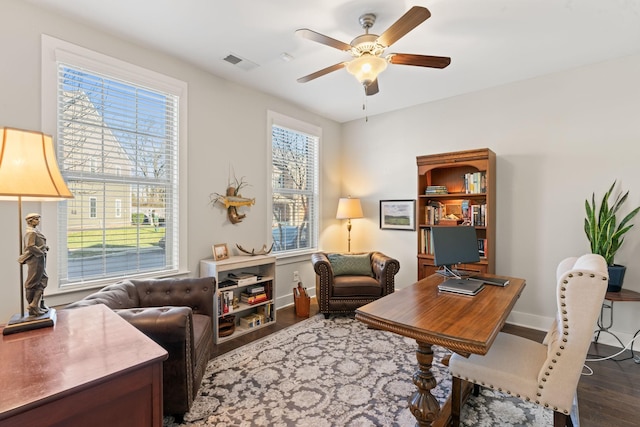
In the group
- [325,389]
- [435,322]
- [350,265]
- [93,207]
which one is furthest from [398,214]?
[93,207]

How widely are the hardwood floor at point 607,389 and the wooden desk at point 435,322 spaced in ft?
3.04

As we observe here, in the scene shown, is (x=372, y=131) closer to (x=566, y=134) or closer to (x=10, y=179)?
(x=566, y=134)

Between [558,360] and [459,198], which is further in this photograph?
[459,198]

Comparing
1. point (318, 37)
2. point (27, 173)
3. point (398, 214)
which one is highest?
point (318, 37)

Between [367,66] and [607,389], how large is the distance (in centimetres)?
299

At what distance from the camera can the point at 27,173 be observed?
1.21 meters

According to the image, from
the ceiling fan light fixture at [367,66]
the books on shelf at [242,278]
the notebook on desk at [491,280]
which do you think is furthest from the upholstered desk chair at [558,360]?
the books on shelf at [242,278]

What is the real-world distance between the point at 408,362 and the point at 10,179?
2.80m

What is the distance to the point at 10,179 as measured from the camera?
117cm

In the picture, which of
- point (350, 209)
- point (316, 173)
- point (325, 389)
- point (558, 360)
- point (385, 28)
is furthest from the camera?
point (316, 173)

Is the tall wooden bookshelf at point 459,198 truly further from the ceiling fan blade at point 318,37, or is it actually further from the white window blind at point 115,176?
the white window blind at point 115,176

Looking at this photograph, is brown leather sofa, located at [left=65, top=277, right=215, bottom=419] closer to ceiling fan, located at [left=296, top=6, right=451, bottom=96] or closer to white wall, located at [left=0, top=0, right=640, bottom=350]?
white wall, located at [left=0, top=0, right=640, bottom=350]

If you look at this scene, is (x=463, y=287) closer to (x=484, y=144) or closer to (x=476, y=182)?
(x=476, y=182)

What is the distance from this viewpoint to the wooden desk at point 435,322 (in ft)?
4.35
